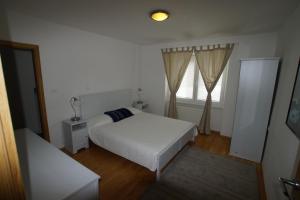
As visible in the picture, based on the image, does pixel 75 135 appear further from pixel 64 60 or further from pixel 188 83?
pixel 188 83

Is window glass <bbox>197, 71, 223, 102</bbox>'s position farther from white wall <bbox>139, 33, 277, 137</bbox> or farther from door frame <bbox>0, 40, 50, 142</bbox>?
door frame <bbox>0, 40, 50, 142</bbox>

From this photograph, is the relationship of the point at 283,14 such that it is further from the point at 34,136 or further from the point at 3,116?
the point at 34,136

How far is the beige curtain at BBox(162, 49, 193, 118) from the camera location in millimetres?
4008

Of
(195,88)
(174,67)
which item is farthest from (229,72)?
(174,67)

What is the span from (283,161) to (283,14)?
209cm

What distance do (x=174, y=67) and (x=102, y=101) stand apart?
2199 millimetres

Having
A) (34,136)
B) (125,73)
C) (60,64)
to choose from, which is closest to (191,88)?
(125,73)

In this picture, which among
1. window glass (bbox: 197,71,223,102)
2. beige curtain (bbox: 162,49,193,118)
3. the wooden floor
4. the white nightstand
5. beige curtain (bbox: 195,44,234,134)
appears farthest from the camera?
beige curtain (bbox: 162,49,193,118)

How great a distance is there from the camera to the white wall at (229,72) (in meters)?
3.15

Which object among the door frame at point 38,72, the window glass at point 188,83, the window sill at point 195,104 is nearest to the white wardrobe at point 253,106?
the window sill at point 195,104

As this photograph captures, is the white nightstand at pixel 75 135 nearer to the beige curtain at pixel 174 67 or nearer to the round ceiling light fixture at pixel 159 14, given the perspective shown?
the round ceiling light fixture at pixel 159 14

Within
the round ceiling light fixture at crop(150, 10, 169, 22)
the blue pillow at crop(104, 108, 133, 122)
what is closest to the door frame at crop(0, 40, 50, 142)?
the blue pillow at crop(104, 108, 133, 122)

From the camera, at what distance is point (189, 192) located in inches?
79.1

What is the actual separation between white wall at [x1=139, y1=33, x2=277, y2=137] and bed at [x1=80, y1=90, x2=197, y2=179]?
1.04 meters
